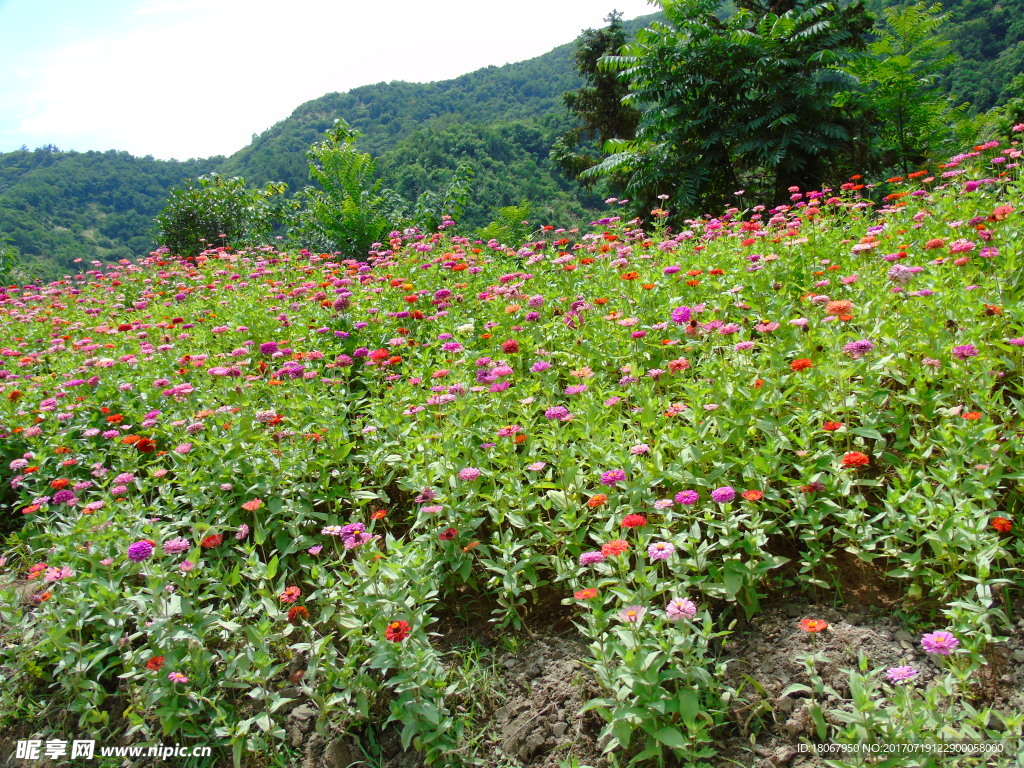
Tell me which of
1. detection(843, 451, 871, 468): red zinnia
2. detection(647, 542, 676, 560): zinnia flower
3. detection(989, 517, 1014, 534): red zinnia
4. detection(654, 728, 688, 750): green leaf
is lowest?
detection(654, 728, 688, 750): green leaf

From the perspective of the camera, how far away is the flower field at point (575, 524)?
2.10 m

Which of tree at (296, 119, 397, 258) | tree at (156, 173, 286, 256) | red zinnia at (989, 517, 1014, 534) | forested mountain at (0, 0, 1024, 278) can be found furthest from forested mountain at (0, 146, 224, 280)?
red zinnia at (989, 517, 1014, 534)

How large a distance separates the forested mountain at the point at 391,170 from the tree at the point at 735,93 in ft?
45.9

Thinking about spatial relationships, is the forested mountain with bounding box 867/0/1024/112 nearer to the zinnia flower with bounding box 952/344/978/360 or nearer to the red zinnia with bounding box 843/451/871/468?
the zinnia flower with bounding box 952/344/978/360

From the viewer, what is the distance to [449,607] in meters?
2.88

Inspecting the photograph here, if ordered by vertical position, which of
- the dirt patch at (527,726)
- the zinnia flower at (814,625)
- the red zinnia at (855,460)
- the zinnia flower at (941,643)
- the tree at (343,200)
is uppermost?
the tree at (343,200)

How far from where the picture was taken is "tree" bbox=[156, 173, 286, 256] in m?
14.0

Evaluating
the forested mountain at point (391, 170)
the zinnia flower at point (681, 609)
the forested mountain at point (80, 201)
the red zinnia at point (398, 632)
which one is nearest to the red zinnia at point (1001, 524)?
the zinnia flower at point (681, 609)

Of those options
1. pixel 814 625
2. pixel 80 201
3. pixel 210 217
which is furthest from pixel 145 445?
pixel 80 201

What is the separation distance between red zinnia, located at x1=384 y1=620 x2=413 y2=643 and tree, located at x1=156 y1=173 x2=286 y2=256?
526 inches

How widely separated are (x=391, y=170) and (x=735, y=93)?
1437 inches

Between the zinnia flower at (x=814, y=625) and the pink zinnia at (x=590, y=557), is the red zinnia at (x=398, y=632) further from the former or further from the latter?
the zinnia flower at (x=814, y=625)

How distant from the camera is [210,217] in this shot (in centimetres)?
1406

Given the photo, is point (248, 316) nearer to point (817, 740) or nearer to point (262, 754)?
point (262, 754)
